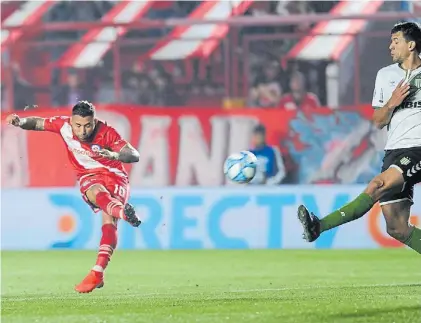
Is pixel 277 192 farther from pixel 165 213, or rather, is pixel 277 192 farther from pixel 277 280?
pixel 277 280

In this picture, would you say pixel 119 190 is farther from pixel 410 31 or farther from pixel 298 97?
pixel 298 97

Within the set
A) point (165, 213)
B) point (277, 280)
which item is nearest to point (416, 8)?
point (165, 213)

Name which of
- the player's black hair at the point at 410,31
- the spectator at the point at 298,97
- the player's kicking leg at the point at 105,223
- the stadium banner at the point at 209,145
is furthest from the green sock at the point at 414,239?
the spectator at the point at 298,97

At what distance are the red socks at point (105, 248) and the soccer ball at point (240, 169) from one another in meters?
1.30

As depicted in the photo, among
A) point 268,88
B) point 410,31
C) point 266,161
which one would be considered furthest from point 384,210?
point 268,88

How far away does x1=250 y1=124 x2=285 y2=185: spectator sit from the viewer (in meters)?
17.8

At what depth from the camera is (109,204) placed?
430 inches

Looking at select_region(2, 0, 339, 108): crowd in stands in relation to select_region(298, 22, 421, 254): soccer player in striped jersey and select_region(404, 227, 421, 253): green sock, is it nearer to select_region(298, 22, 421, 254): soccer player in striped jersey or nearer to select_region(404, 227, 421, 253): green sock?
select_region(404, 227, 421, 253): green sock

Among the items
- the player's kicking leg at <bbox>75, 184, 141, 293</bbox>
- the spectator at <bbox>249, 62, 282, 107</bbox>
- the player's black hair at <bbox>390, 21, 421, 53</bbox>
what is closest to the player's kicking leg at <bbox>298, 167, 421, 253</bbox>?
the player's black hair at <bbox>390, 21, 421, 53</bbox>

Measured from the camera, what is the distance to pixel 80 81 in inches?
776

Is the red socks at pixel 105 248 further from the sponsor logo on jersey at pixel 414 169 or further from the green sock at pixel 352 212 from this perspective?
the sponsor logo on jersey at pixel 414 169

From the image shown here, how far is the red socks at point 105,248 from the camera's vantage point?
421 inches

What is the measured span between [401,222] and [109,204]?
249 cm

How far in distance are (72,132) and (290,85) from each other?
8118mm
